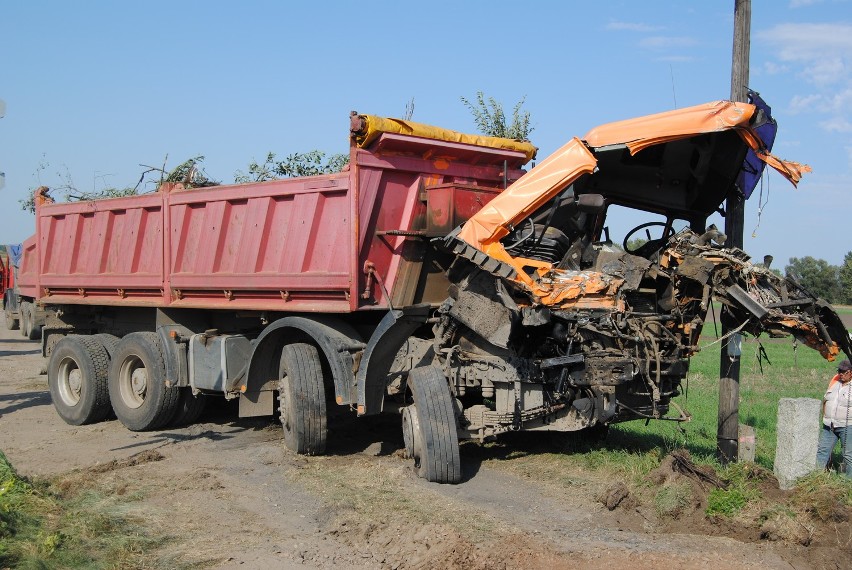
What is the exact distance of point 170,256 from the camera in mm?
10555

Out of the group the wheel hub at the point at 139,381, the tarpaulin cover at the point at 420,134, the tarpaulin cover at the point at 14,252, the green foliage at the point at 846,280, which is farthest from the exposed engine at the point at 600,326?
the green foliage at the point at 846,280

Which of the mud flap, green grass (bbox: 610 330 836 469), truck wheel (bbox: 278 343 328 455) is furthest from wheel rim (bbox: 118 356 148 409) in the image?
green grass (bbox: 610 330 836 469)

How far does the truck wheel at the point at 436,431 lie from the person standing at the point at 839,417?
3436 mm

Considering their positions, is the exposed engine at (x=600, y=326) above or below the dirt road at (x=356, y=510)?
above

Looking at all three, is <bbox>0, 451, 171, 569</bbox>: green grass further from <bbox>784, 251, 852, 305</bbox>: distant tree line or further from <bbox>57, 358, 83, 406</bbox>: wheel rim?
<bbox>784, 251, 852, 305</bbox>: distant tree line

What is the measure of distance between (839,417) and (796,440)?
1342 millimetres

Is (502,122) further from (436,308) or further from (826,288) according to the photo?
(826,288)

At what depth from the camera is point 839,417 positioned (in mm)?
7703

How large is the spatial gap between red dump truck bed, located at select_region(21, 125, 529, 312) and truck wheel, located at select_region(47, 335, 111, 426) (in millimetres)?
944

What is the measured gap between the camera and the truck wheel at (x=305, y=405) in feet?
27.8

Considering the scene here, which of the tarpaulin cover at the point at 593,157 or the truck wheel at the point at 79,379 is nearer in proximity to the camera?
the tarpaulin cover at the point at 593,157

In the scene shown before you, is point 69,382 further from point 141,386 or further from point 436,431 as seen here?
point 436,431

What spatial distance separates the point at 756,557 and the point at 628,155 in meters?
3.67

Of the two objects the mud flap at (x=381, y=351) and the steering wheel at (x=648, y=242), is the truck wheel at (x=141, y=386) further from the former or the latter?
the steering wheel at (x=648, y=242)
